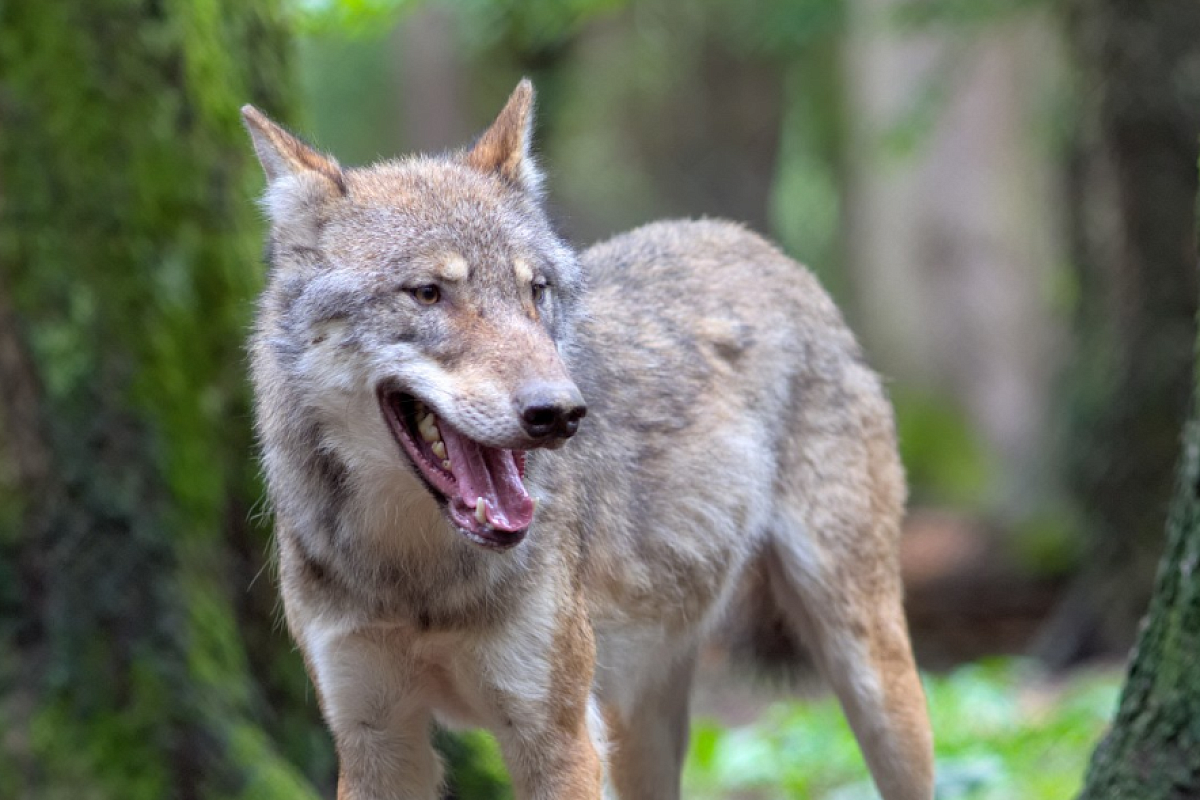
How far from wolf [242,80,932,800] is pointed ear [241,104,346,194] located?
0.04 feet

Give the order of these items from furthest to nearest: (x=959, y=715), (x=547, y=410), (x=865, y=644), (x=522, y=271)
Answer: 1. (x=959, y=715)
2. (x=865, y=644)
3. (x=522, y=271)
4. (x=547, y=410)

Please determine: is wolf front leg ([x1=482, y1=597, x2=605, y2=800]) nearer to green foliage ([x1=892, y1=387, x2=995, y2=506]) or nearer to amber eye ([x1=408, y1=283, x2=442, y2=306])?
amber eye ([x1=408, y1=283, x2=442, y2=306])

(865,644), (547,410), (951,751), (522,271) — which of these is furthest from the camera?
(951,751)

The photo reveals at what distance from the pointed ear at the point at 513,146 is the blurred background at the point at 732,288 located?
458mm

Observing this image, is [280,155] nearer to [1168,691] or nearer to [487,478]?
[487,478]

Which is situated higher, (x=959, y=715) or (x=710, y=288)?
(x=710, y=288)

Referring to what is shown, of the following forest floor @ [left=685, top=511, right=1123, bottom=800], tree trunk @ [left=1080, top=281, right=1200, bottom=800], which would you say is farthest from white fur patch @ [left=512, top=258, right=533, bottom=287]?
forest floor @ [left=685, top=511, right=1123, bottom=800]

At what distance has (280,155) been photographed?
14.8 ft

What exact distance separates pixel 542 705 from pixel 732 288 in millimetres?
2231

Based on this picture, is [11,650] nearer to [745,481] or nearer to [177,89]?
[177,89]

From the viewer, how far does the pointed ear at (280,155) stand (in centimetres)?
450

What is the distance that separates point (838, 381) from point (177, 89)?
9.51 ft

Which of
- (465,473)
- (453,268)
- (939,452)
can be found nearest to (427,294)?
(453,268)

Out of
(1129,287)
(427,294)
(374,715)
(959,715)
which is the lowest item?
Answer: (374,715)
